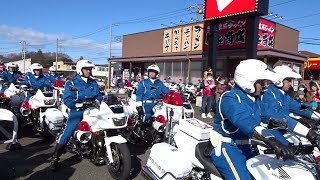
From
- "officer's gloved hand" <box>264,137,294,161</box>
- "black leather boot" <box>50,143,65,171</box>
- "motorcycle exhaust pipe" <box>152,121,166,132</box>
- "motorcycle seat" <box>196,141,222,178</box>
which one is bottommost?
"black leather boot" <box>50,143,65,171</box>

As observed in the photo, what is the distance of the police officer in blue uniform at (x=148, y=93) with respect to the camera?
871 cm

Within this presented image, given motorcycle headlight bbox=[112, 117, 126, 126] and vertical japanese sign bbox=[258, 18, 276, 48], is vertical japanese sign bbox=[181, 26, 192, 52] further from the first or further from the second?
motorcycle headlight bbox=[112, 117, 126, 126]

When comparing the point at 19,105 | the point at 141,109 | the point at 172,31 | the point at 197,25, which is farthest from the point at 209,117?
the point at 172,31

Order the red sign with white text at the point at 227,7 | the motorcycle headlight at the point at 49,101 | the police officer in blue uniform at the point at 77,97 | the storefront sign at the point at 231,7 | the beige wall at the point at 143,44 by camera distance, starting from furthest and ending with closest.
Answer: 1. the beige wall at the point at 143,44
2. the red sign with white text at the point at 227,7
3. the storefront sign at the point at 231,7
4. the motorcycle headlight at the point at 49,101
5. the police officer in blue uniform at the point at 77,97

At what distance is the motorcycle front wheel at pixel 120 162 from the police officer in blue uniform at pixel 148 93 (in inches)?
107

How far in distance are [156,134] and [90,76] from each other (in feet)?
7.68

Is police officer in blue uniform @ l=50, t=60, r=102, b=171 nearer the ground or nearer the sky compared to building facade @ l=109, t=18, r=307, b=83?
nearer the ground

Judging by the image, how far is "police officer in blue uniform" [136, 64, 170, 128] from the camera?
8711 millimetres

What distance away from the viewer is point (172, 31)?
3189 cm

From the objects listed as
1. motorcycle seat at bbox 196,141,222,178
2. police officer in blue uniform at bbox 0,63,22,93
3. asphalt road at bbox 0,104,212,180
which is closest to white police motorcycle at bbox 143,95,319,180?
motorcycle seat at bbox 196,141,222,178

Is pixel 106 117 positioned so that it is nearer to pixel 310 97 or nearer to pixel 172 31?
pixel 310 97

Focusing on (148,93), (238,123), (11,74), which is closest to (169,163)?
(238,123)

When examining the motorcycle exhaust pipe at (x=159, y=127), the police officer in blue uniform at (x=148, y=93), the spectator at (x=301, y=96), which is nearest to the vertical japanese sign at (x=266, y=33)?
the spectator at (x=301, y=96)

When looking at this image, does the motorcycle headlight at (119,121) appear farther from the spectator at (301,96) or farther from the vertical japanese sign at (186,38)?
the vertical japanese sign at (186,38)
